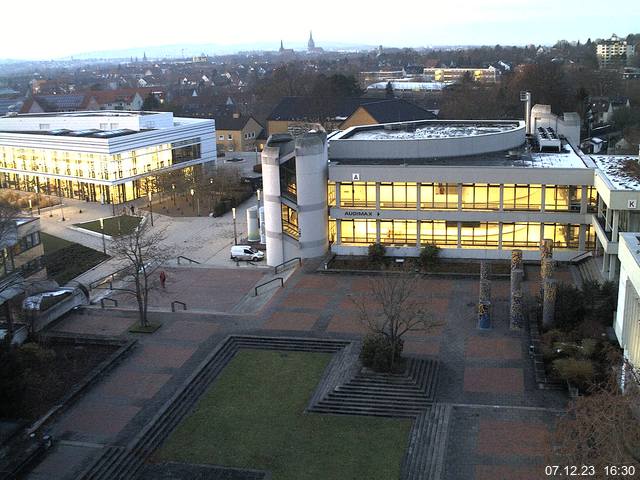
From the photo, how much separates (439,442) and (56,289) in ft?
74.3

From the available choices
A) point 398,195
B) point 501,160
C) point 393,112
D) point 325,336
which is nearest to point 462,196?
point 398,195

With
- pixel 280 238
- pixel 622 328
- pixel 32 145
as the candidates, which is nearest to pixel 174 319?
pixel 280 238

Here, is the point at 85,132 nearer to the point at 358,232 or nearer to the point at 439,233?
the point at 358,232

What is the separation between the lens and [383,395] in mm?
25312

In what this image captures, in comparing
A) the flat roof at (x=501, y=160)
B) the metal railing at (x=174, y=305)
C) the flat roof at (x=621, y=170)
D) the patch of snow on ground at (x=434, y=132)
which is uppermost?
the patch of snow on ground at (x=434, y=132)

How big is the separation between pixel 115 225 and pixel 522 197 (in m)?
32.5

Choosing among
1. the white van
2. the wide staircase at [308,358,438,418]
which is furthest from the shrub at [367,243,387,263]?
the wide staircase at [308,358,438,418]

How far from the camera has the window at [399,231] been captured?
4119cm

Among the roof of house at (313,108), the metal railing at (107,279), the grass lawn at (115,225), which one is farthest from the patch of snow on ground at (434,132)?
the roof of house at (313,108)

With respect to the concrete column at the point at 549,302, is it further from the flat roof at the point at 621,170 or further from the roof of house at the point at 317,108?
the roof of house at the point at 317,108

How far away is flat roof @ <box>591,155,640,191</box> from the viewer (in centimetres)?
3396

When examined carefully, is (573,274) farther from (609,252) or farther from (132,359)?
(132,359)

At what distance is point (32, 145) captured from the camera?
228 feet

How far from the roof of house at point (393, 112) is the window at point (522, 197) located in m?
44.0
